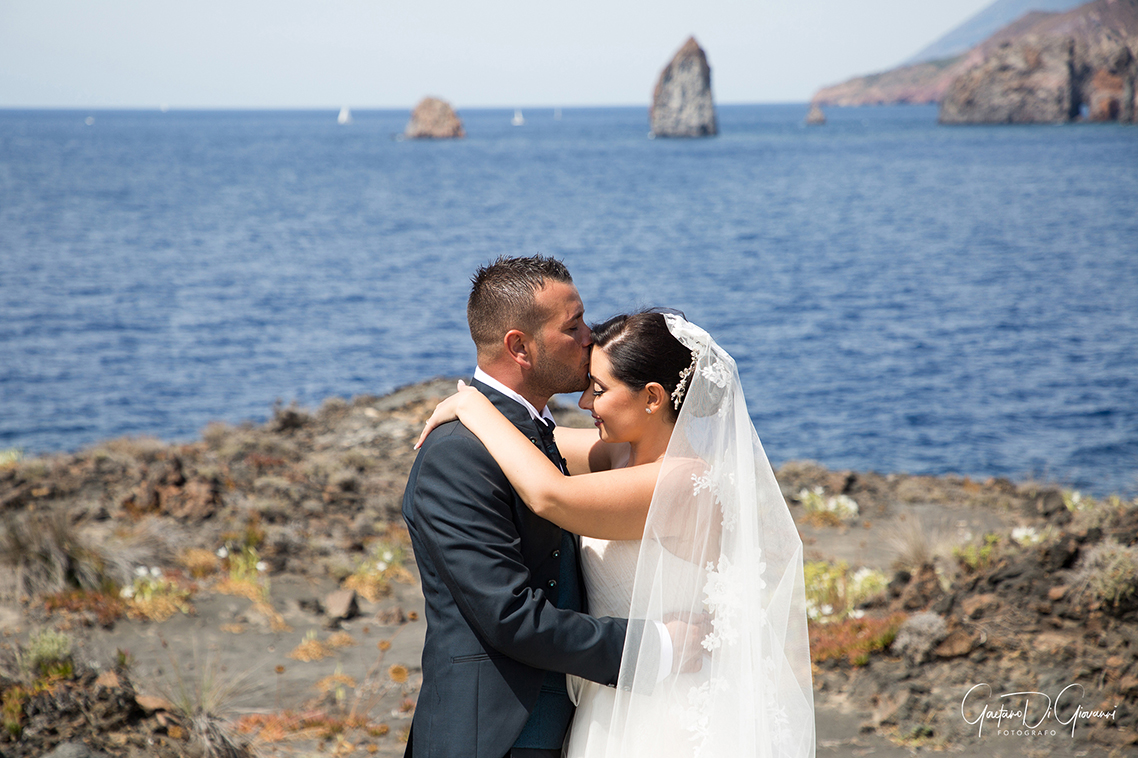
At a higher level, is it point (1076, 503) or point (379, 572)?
point (379, 572)

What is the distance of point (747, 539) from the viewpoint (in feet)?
10.7

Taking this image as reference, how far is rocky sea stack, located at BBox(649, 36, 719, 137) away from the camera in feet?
496

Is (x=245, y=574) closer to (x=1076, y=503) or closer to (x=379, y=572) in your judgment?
(x=379, y=572)

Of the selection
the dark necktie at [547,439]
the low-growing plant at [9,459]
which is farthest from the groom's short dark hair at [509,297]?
the low-growing plant at [9,459]

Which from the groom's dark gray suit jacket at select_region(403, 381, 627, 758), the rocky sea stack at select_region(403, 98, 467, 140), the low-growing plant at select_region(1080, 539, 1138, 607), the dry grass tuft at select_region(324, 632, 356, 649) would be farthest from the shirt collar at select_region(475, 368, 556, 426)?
the rocky sea stack at select_region(403, 98, 467, 140)

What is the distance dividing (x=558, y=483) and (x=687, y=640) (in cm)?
88

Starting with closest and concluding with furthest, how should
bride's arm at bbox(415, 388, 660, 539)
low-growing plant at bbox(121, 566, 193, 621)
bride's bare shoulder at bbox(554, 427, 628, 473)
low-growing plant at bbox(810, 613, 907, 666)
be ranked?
1. bride's arm at bbox(415, 388, 660, 539)
2. bride's bare shoulder at bbox(554, 427, 628, 473)
3. low-growing plant at bbox(810, 613, 907, 666)
4. low-growing plant at bbox(121, 566, 193, 621)

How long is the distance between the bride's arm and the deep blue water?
1375 centimetres

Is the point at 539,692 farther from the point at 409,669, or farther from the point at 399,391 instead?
the point at 399,391

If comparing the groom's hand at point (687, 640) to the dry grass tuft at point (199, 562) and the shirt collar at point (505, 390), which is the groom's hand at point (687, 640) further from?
the dry grass tuft at point (199, 562)

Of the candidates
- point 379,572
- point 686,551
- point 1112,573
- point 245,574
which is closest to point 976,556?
point 1112,573

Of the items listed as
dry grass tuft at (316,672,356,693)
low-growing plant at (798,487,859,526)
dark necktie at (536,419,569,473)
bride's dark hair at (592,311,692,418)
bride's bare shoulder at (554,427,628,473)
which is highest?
Answer: bride's dark hair at (592,311,692,418)

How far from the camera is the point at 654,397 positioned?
10.7 ft

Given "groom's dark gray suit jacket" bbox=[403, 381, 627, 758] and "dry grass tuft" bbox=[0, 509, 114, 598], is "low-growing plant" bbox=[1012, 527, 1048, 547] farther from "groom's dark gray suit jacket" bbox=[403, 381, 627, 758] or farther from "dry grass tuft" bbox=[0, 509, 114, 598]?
"dry grass tuft" bbox=[0, 509, 114, 598]
